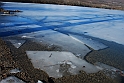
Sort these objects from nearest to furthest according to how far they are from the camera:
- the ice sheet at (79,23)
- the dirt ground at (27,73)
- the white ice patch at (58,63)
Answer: the dirt ground at (27,73), the white ice patch at (58,63), the ice sheet at (79,23)

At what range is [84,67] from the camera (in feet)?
14.1

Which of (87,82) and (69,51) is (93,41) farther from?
(87,82)

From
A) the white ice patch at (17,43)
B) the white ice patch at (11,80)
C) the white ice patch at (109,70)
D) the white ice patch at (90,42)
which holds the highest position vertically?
the white ice patch at (17,43)

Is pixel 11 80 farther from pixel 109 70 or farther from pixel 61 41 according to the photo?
pixel 61 41

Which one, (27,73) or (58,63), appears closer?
(27,73)

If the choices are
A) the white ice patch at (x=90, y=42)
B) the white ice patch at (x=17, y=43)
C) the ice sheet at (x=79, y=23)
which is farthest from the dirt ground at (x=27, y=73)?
the ice sheet at (x=79, y=23)

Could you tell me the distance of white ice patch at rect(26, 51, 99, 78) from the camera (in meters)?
3.98

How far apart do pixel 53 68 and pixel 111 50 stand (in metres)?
2.48

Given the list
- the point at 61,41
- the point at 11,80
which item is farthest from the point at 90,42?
the point at 11,80

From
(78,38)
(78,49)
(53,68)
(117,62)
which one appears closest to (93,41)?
(78,38)

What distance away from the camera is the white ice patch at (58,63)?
3979 millimetres

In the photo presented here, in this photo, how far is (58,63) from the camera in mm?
4359

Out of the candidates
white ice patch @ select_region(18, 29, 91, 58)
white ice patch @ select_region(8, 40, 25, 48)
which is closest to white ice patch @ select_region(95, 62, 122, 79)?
white ice patch @ select_region(18, 29, 91, 58)

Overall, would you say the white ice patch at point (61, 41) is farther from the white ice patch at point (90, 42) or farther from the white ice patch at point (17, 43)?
the white ice patch at point (17, 43)
